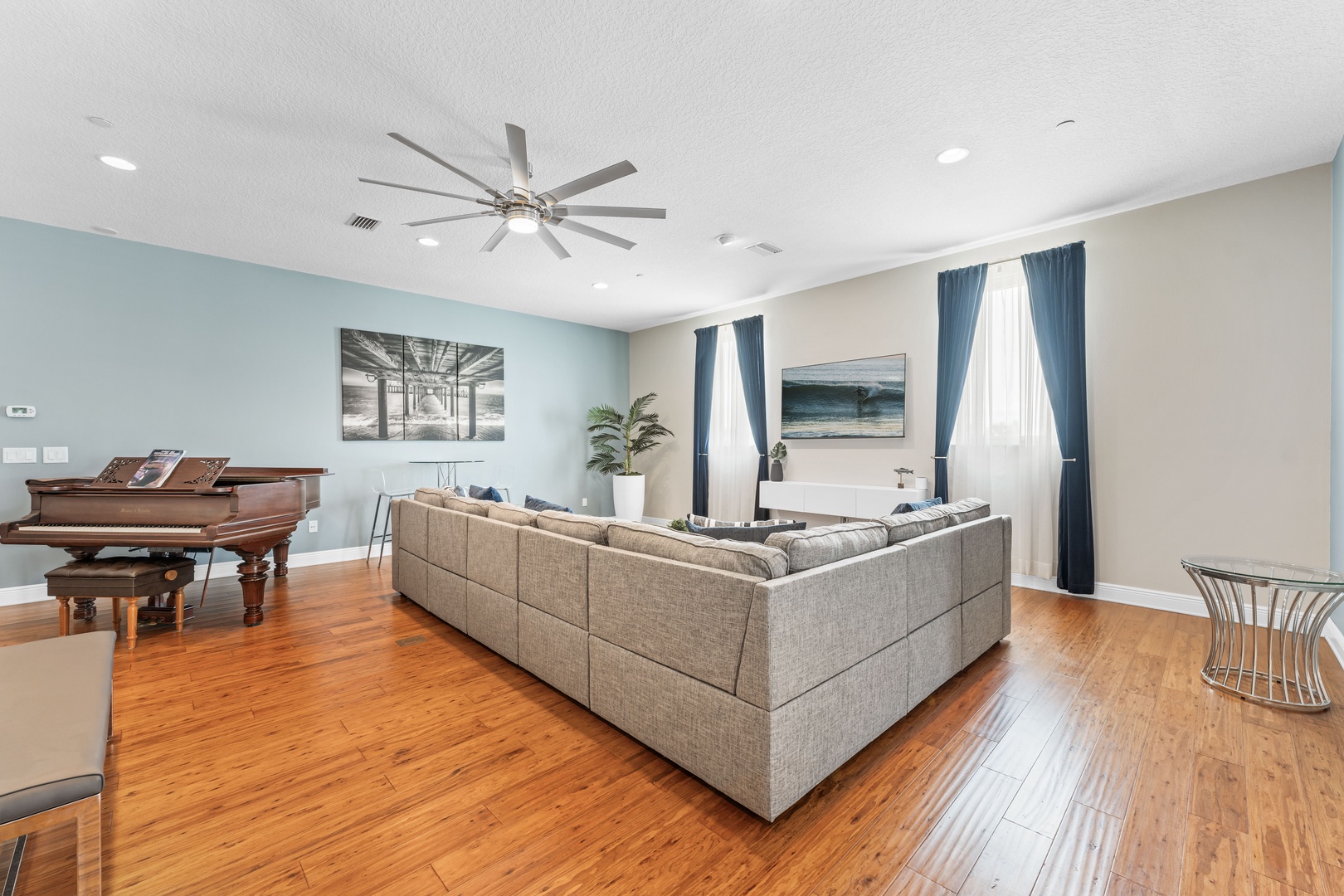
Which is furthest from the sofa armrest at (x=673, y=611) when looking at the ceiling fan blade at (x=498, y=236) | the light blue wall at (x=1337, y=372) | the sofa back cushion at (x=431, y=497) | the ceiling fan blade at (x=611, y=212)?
the light blue wall at (x=1337, y=372)

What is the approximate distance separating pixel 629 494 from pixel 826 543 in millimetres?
5399

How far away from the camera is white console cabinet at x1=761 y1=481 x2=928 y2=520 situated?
15.8 ft

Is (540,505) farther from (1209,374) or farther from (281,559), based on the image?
(1209,374)

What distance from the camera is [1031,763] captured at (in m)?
1.96

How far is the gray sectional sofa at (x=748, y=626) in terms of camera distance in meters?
1.67

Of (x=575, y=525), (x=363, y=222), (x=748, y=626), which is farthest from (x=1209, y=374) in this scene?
(x=363, y=222)

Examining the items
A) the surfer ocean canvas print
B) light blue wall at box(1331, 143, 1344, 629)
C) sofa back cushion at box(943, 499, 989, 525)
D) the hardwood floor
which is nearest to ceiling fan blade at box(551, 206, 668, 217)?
sofa back cushion at box(943, 499, 989, 525)

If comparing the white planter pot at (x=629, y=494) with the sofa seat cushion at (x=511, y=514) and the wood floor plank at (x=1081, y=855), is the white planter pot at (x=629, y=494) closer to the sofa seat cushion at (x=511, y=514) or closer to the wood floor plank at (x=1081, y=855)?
the sofa seat cushion at (x=511, y=514)

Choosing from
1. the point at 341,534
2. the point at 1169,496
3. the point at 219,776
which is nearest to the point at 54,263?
the point at 341,534

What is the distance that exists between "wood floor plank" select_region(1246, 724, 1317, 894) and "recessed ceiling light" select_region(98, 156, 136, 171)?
5687 millimetres

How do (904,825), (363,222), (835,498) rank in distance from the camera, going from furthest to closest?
(835,498)
(363,222)
(904,825)

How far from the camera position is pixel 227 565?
188 inches

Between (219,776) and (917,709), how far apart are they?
2.67 metres

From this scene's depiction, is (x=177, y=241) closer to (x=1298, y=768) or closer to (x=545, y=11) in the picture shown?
(x=545, y=11)
